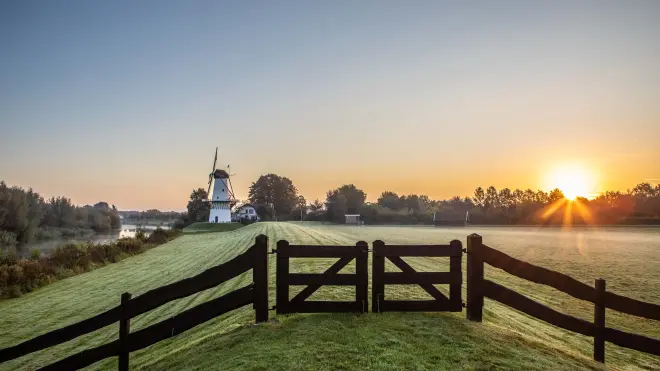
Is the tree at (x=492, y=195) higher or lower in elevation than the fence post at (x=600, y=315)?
higher

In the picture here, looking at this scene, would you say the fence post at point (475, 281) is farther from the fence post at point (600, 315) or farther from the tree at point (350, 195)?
the tree at point (350, 195)

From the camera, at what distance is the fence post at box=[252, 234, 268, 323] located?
8.64 meters

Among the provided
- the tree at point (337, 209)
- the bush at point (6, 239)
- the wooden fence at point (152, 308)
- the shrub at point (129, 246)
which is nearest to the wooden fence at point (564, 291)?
the wooden fence at point (152, 308)

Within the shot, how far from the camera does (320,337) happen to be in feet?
25.7

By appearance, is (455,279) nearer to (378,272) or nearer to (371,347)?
(378,272)

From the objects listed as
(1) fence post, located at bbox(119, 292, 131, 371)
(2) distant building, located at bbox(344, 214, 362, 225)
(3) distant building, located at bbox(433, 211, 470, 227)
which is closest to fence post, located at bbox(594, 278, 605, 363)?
(1) fence post, located at bbox(119, 292, 131, 371)

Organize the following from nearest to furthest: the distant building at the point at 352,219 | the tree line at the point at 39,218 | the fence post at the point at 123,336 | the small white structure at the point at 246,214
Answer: the fence post at the point at 123,336 → the tree line at the point at 39,218 → the distant building at the point at 352,219 → the small white structure at the point at 246,214

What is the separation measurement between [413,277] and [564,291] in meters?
2.81

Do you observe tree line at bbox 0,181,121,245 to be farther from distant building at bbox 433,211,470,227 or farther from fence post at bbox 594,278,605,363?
distant building at bbox 433,211,470,227

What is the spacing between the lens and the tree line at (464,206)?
96.4 meters

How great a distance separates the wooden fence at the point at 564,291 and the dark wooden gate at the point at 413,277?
30cm

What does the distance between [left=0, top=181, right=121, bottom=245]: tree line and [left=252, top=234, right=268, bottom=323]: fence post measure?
66.3 m

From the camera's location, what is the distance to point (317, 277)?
29.4ft

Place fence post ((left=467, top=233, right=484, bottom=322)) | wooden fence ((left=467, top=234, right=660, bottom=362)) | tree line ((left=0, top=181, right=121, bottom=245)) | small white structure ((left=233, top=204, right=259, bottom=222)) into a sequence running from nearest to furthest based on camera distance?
wooden fence ((left=467, top=234, right=660, bottom=362)) → fence post ((left=467, top=233, right=484, bottom=322)) → tree line ((left=0, top=181, right=121, bottom=245)) → small white structure ((left=233, top=204, right=259, bottom=222))
